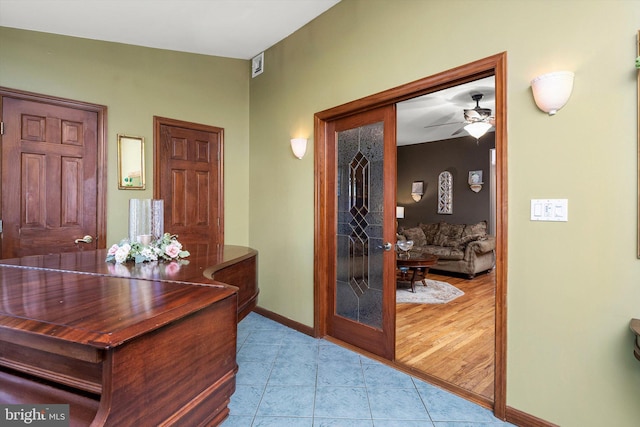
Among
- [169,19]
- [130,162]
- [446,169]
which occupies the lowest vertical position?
[130,162]

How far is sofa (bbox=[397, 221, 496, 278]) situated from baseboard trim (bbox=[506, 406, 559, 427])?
3.78m

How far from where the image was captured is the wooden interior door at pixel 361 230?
2.71 m

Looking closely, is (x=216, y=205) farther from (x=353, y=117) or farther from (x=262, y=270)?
(x=353, y=117)

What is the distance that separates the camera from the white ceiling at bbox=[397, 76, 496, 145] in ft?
14.1

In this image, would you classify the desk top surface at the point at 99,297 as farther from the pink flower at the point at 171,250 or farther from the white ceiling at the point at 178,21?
the white ceiling at the point at 178,21

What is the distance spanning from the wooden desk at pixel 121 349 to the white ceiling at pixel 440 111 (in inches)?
125

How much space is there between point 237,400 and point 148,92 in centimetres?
306

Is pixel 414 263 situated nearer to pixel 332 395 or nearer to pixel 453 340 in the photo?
pixel 453 340

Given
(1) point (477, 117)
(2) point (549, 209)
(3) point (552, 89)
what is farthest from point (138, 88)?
(1) point (477, 117)

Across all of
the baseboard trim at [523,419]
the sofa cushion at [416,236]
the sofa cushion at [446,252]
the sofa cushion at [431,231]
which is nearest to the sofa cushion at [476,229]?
the sofa cushion at [446,252]

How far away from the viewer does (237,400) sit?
7.00 feet

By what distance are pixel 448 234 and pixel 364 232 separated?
4407 mm

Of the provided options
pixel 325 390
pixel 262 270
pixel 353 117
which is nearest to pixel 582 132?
pixel 353 117

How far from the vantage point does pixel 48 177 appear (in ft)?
10.00
